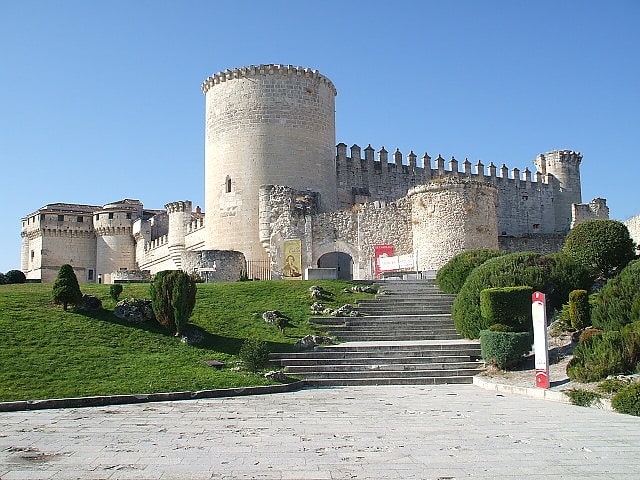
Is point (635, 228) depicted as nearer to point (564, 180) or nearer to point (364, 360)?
point (364, 360)

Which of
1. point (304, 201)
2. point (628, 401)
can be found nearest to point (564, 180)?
point (304, 201)

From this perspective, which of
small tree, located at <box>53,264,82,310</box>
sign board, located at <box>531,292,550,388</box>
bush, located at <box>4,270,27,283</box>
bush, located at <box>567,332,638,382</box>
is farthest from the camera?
bush, located at <box>4,270,27,283</box>

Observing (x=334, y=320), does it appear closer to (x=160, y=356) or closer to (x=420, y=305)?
(x=420, y=305)

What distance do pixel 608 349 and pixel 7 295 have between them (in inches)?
614

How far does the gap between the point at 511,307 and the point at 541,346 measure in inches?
125

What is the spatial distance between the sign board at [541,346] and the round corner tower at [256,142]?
1975cm

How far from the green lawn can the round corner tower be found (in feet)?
34.4

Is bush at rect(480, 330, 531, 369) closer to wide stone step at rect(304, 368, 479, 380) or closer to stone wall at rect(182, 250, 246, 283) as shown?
wide stone step at rect(304, 368, 479, 380)

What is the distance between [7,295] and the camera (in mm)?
19734

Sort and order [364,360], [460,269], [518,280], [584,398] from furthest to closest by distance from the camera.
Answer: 1. [460,269]
2. [518,280]
3. [364,360]
4. [584,398]

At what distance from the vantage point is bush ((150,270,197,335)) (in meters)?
17.1

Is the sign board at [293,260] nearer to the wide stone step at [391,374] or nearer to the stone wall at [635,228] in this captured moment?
the stone wall at [635,228]

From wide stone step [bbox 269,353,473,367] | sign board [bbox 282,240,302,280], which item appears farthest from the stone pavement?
sign board [bbox 282,240,302,280]

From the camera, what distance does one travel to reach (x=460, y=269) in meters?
23.0
